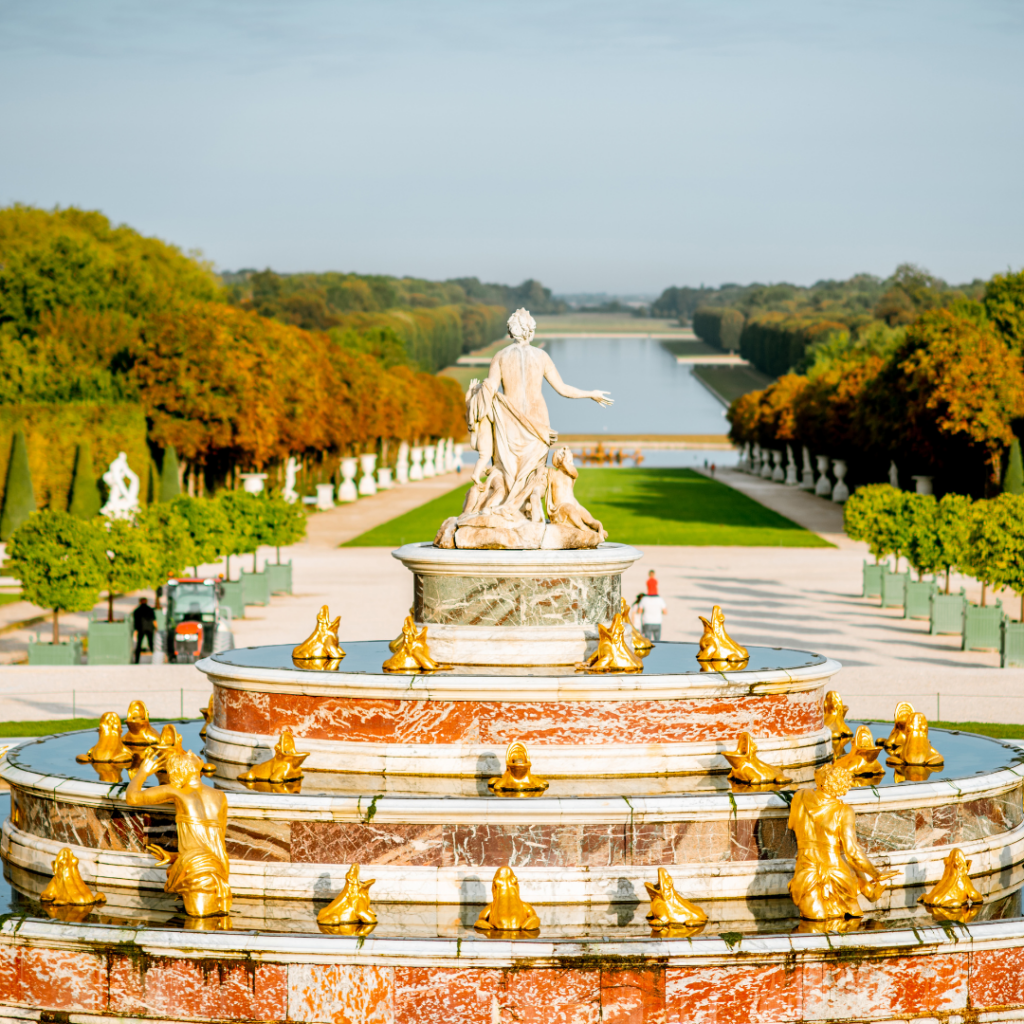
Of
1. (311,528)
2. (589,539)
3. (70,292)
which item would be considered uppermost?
(70,292)

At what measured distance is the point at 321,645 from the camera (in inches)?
628

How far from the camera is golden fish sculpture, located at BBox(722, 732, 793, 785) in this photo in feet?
43.5

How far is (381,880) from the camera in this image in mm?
12039

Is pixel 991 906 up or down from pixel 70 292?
down

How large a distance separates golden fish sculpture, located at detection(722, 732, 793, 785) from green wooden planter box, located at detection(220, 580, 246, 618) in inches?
864

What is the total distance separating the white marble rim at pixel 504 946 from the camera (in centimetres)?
1066

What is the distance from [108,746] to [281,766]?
2.35 m

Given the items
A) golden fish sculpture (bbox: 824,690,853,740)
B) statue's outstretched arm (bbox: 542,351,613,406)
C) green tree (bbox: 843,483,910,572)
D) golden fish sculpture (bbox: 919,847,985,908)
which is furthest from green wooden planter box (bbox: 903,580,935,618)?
golden fish sculpture (bbox: 919,847,985,908)

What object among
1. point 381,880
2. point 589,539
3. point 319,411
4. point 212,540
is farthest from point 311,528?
point 381,880

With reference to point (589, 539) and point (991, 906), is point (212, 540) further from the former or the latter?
point (991, 906)

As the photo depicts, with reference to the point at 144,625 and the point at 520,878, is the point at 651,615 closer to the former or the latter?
the point at 144,625

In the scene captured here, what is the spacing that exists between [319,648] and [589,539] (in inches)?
125

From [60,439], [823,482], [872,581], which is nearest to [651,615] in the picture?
[872,581]

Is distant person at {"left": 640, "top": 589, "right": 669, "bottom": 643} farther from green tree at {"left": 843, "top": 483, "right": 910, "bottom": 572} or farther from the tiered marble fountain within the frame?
the tiered marble fountain
